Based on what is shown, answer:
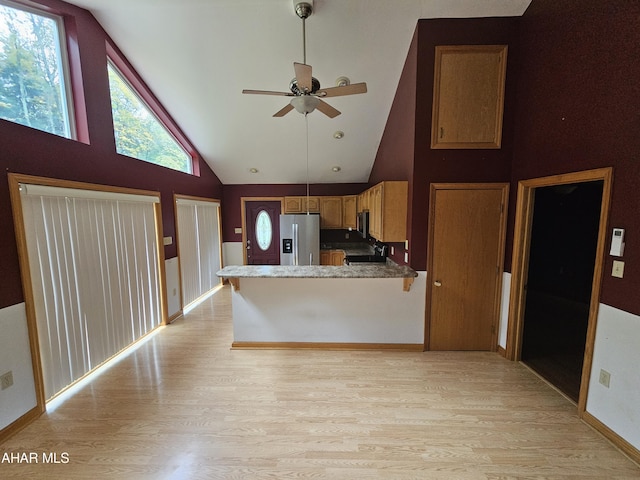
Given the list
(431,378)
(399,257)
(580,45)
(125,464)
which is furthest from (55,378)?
(580,45)

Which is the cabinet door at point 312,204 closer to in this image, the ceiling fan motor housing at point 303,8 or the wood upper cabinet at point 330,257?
the wood upper cabinet at point 330,257

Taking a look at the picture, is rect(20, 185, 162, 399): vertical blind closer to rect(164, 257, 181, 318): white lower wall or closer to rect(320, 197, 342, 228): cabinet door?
rect(164, 257, 181, 318): white lower wall

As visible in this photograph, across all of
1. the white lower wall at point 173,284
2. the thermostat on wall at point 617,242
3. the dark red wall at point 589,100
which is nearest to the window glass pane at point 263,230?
the white lower wall at point 173,284

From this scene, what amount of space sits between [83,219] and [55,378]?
142 centimetres

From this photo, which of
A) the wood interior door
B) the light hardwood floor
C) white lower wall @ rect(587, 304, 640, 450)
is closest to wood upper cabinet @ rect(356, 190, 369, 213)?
the wood interior door

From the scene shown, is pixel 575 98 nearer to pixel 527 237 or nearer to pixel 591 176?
pixel 591 176

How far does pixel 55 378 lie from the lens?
224 cm

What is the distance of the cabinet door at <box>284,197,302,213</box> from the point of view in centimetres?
586

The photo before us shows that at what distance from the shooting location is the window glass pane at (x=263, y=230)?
6113 millimetres

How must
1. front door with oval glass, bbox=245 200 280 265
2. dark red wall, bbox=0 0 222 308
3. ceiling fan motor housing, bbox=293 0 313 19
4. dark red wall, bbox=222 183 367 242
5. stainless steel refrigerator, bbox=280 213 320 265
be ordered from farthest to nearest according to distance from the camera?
front door with oval glass, bbox=245 200 280 265 → dark red wall, bbox=222 183 367 242 → stainless steel refrigerator, bbox=280 213 320 265 → ceiling fan motor housing, bbox=293 0 313 19 → dark red wall, bbox=0 0 222 308

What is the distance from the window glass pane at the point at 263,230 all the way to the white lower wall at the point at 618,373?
5.41 m

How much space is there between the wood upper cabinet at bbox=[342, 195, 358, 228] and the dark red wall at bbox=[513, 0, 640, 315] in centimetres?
333

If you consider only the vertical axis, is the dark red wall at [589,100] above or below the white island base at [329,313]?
above

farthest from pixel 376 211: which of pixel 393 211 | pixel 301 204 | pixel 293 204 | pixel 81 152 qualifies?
pixel 81 152
